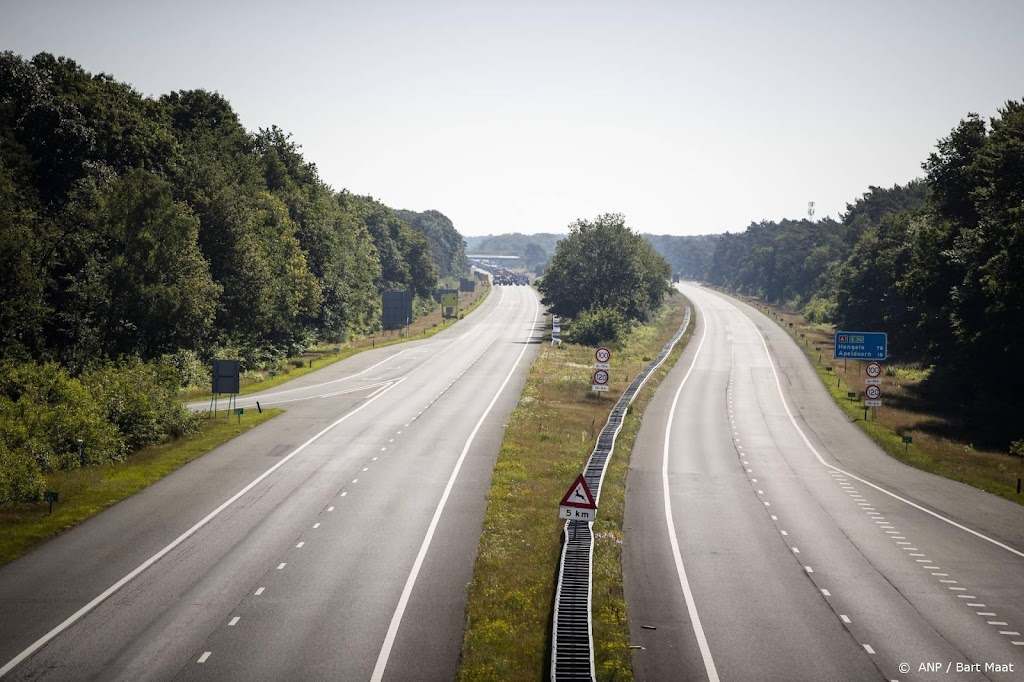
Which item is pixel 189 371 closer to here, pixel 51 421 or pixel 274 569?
pixel 51 421

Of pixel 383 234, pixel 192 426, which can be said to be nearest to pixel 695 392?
pixel 192 426

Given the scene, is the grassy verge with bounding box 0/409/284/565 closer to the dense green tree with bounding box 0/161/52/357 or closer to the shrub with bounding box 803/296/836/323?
the dense green tree with bounding box 0/161/52/357

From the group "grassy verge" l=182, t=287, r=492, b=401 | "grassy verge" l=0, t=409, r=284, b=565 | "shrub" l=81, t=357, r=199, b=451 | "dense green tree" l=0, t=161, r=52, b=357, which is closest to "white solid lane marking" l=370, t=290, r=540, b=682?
"grassy verge" l=0, t=409, r=284, b=565

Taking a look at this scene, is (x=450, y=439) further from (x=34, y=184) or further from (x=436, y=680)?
(x=34, y=184)

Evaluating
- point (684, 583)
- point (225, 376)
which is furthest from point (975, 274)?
point (225, 376)

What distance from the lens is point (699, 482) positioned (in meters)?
38.8

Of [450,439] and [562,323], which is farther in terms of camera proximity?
[562,323]

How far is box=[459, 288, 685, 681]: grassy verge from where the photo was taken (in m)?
20.6

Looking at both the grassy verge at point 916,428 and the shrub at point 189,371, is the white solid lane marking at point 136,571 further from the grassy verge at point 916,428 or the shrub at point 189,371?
the grassy verge at point 916,428

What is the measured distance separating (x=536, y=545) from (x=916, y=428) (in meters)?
34.5

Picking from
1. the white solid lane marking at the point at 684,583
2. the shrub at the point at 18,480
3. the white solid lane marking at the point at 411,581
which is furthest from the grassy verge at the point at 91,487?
the white solid lane marking at the point at 684,583

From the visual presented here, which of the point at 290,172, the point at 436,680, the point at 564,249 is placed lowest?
the point at 436,680

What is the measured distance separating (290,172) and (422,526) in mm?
81593

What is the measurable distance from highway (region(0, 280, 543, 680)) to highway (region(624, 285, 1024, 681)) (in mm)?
5934
